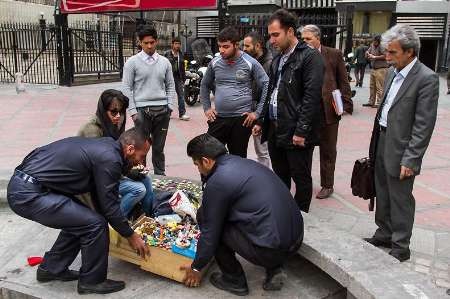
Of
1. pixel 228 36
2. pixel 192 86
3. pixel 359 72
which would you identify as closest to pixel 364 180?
pixel 228 36

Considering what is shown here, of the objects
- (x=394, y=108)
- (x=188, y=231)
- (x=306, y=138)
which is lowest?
(x=188, y=231)

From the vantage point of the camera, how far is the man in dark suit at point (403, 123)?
3125mm

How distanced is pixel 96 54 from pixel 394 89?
14.8m

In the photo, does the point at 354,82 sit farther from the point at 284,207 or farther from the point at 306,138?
the point at 284,207

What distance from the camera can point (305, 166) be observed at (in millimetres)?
3947

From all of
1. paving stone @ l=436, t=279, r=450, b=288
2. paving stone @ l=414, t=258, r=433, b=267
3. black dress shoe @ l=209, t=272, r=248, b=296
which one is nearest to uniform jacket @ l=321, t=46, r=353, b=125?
paving stone @ l=414, t=258, r=433, b=267

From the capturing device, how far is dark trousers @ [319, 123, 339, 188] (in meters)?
4.72

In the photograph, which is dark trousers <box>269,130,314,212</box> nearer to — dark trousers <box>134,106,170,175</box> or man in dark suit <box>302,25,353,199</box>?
man in dark suit <box>302,25,353,199</box>

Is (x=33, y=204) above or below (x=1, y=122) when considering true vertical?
above

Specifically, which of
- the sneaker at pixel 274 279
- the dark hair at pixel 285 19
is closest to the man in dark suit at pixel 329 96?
the dark hair at pixel 285 19

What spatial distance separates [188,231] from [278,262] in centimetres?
78

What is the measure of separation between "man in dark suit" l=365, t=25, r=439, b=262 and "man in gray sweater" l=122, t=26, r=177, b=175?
7.32ft

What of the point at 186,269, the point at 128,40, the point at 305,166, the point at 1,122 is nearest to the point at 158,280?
the point at 186,269

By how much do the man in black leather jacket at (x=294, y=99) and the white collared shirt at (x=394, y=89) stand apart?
521 mm
